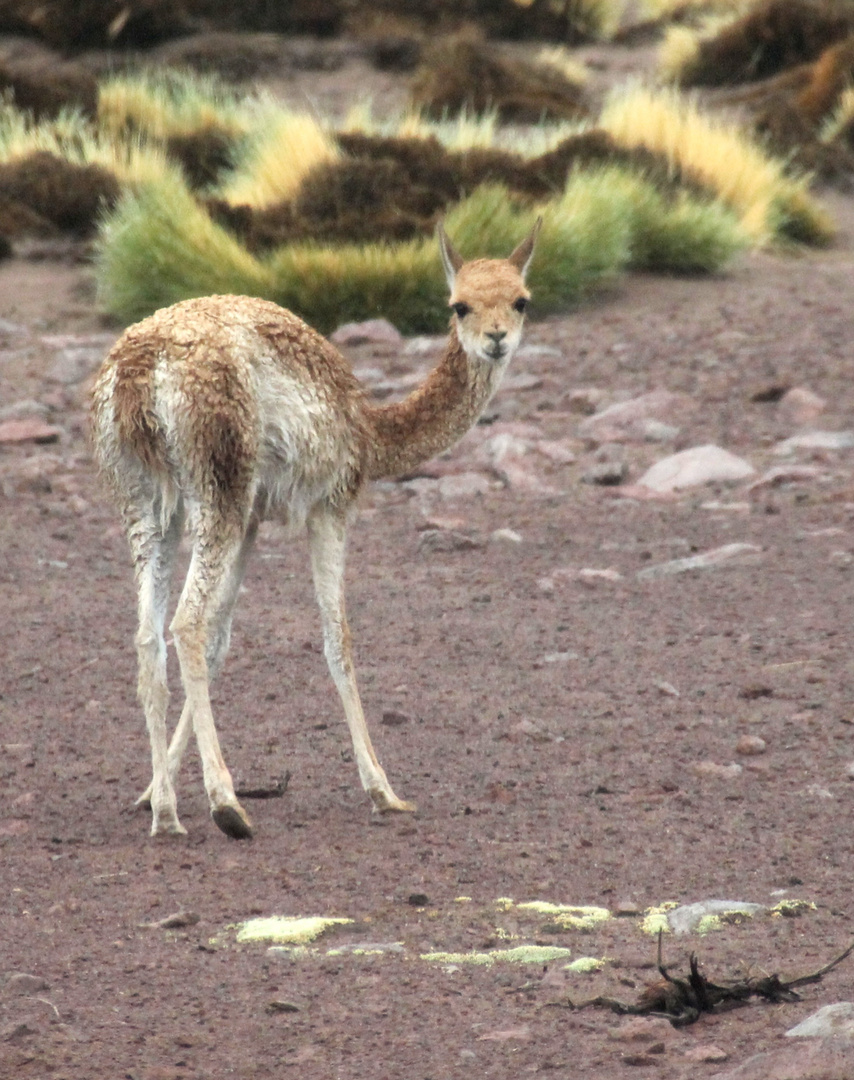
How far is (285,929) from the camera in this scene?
4148 millimetres

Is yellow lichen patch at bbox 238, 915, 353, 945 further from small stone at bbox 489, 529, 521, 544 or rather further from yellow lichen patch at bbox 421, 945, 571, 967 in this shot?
small stone at bbox 489, 529, 521, 544

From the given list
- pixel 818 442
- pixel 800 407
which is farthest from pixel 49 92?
pixel 818 442

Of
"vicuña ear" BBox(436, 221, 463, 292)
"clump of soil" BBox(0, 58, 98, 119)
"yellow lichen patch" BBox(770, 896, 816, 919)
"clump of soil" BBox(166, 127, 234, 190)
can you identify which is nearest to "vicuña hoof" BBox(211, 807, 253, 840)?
"yellow lichen patch" BBox(770, 896, 816, 919)

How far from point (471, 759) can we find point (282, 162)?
877 centimetres

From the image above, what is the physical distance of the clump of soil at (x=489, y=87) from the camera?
18.5 meters

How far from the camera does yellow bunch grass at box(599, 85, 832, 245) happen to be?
557 inches

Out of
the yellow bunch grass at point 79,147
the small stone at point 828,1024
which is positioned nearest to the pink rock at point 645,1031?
the small stone at point 828,1024

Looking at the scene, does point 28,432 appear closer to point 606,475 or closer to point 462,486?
point 462,486

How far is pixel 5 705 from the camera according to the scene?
6.43 metres

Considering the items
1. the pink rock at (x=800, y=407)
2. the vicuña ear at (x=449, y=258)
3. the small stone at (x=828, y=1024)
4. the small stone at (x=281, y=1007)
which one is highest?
the vicuña ear at (x=449, y=258)

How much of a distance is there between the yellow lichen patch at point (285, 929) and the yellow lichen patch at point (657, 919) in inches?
27.5

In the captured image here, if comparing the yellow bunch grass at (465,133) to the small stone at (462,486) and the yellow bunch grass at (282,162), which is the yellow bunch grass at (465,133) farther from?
the small stone at (462,486)

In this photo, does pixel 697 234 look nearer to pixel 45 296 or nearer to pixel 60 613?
pixel 45 296

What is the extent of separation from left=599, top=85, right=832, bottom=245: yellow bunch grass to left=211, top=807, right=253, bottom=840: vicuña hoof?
31.9 ft
